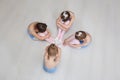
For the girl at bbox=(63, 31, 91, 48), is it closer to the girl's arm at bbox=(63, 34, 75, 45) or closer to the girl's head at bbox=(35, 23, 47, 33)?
the girl's arm at bbox=(63, 34, 75, 45)

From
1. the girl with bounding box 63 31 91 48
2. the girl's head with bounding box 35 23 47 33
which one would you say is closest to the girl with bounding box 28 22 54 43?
the girl's head with bounding box 35 23 47 33

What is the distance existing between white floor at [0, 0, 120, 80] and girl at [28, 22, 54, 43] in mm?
51

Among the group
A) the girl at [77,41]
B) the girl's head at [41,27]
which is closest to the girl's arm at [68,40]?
the girl at [77,41]

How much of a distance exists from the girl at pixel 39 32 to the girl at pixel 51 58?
0.17m

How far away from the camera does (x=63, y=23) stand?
158cm

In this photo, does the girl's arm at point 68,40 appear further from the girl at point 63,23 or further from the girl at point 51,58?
the girl at point 51,58

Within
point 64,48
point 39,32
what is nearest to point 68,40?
point 64,48

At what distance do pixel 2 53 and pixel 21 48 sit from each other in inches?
5.2

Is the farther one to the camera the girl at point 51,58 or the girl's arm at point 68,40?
the girl's arm at point 68,40

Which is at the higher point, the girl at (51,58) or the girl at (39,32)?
the girl at (39,32)

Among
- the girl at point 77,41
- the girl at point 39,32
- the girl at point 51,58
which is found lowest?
the girl at point 51,58

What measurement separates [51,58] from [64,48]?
0.24m

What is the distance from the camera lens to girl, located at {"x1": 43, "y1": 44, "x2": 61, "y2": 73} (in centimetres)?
133

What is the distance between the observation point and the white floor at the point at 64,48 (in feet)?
4.81
